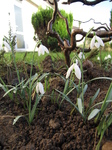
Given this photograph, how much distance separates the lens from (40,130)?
90cm

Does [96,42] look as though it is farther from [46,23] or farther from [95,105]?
[46,23]

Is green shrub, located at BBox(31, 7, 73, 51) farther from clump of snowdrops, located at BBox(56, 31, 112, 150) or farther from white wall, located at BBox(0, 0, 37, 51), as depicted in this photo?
clump of snowdrops, located at BBox(56, 31, 112, 150)

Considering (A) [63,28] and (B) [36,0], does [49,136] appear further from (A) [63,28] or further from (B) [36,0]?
(B) [36,0]

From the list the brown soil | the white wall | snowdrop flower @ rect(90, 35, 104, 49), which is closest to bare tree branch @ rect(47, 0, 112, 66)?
snowdrop flower @ rect(90, 35, 104, 49)

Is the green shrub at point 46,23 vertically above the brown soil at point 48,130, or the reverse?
the green shrub at point 46,23

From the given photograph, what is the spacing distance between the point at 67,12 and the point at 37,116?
6.39 meters

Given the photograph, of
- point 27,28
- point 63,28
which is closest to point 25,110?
point 63,28

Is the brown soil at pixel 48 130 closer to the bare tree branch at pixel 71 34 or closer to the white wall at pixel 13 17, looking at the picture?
the bare tree branch at pixel 71 34

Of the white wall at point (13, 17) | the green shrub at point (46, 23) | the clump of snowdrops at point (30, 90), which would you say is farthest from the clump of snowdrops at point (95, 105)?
the white wall at point (13, 17)

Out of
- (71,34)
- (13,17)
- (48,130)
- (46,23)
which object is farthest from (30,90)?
(13,17)

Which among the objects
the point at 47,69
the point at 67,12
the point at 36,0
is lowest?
the point at 47,69

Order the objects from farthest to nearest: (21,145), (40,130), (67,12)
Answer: (67,12)
(40,130)
(21,145)

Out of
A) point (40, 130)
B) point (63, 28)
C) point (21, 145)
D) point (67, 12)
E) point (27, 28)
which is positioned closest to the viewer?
point (21, 145)

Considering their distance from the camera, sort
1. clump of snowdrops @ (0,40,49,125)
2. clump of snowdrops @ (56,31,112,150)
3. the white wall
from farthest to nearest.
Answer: the white wall
clump of snowdrops @ (0,40,49,125)
clump of snowdrops @ (56,31,112,150)
